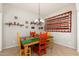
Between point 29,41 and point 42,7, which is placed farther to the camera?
point 42,7

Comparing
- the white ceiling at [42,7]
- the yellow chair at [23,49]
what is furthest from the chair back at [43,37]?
the white ceiling at [42,7]

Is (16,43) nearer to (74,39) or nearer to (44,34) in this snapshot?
(44,34)

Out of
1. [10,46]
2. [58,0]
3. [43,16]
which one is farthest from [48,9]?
[10,46]

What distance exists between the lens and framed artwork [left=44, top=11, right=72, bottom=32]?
2031 millimetres

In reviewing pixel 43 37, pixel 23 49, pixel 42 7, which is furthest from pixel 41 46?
pixel 42 7

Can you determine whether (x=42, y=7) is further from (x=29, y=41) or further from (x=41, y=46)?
(x=41, y=46)

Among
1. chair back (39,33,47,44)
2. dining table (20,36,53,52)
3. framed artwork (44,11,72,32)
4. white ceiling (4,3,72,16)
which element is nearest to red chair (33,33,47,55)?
chair back (39,33,47,44)

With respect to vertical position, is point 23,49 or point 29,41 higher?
point 29,41

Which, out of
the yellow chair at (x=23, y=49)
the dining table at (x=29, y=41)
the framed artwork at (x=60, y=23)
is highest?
the framed artwork at (x=60, y=23)

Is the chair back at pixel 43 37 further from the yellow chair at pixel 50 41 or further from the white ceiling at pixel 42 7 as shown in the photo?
the white ceiling at pixel 42 7

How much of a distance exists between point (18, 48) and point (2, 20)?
90 cm

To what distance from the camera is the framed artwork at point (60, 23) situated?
2031mm

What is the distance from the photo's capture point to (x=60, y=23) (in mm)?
2049

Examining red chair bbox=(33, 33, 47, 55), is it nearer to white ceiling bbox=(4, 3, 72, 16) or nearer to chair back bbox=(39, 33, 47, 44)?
chair back bbox=(39, 33, 47, 44)
